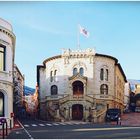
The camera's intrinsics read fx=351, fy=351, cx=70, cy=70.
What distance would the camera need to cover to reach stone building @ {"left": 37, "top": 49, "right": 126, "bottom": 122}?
36031 millimetres

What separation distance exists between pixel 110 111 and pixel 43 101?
23.0 feet

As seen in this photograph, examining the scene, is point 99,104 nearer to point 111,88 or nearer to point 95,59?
point 111,88

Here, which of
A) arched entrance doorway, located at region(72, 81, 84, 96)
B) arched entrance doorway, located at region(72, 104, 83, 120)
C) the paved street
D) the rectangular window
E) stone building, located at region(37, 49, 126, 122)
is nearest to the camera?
the paved street

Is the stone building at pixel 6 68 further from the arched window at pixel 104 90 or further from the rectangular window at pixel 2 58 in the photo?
the arched window at pixel 104 90

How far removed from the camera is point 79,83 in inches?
1469

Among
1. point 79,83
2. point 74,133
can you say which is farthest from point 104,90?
point 74,133

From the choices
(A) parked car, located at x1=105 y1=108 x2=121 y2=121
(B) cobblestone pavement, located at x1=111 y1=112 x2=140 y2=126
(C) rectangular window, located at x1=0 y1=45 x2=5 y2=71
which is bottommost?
(B) cobblestone pavement, located at x1=111 y1=112 x2=140 y2=126

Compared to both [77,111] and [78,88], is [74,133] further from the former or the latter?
[78,88]

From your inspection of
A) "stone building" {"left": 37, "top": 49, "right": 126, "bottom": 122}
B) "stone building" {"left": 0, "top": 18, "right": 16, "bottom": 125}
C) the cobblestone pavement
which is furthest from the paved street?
"stone building" {"left": 37, "top": 49, "right": 126, "bottom": 122}

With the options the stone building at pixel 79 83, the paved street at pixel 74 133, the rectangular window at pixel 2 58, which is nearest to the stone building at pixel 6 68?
the rectangular window at pixel 2 58

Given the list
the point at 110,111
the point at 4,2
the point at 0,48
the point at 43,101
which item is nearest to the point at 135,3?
the point at 4,2

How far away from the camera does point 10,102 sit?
21.5m

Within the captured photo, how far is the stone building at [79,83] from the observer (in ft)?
118

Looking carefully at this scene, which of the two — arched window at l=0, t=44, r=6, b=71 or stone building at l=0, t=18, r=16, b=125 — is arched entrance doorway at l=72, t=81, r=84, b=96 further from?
arched window at l=0, t=44, r=6, b=71
